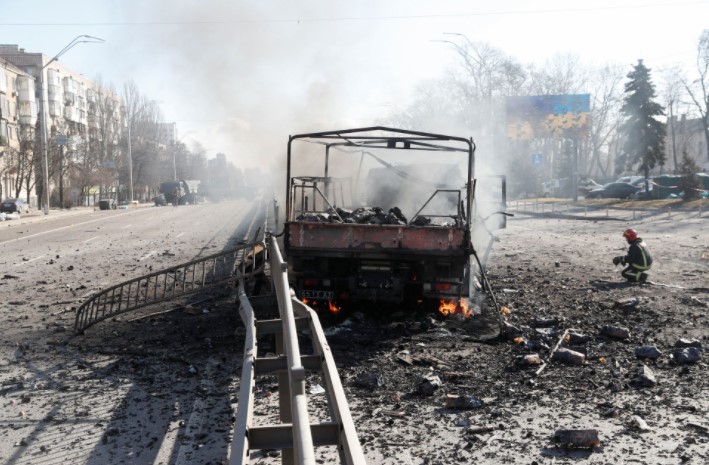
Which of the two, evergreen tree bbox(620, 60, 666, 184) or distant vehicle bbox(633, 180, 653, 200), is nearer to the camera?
distant vehicle bbox(633, 180, 653, 200)

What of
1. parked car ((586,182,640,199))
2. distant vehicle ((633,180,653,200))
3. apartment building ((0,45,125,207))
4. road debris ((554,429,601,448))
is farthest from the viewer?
apartment building ((0,45,125,207))

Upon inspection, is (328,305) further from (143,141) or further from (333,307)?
(143,141)

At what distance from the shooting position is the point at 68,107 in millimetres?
90312

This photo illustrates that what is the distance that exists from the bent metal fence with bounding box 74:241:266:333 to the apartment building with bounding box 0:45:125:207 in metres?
51.8

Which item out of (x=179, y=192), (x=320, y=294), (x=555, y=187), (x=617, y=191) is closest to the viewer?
(x=320, y=294)

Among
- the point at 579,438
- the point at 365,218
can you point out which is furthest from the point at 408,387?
the point at 365,218

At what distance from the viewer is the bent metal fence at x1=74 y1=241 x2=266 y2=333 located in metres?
8.59

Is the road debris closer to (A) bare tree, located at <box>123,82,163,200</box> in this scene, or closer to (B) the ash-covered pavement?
(B) the ash-covered pavement

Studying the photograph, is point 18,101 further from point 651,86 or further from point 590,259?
point 590,259

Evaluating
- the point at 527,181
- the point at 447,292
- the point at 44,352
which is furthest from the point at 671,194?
the point at 44,352

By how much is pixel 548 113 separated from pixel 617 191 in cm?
784

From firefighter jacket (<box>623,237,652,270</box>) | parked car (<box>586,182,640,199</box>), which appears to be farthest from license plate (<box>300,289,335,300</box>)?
parked car (<box>586,182,640,199</box>)

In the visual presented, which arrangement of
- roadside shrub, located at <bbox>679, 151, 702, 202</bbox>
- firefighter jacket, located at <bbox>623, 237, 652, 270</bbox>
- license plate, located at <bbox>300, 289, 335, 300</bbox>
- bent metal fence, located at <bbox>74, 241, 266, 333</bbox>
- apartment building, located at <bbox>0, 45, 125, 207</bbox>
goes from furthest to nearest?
1. apartment building, located at <bbox>0, 45, 125, 207</bbox>
2. roadside shrub, located at <bbox>679, 151, 702, 202</bbox>
3. firefighter jacket, located at <bbox>623, 237, 652, 270</bbox>
4. license plate, located at <bbox>300, 289, 335, 300</bbox>
5. bent metal fence, located at <bbox>74, 241, 266, 333</bbox>

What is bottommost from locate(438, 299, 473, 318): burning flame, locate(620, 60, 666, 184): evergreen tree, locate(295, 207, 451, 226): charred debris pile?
locate(438, 299, 473, 318): burning flame
